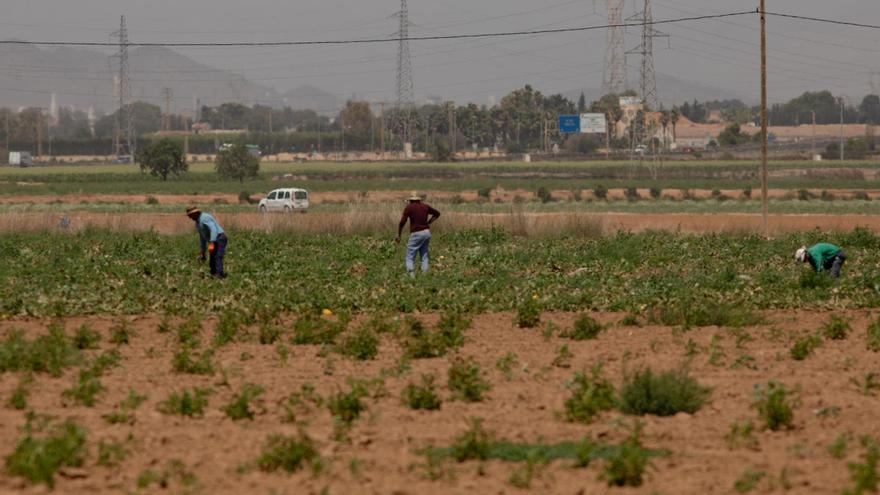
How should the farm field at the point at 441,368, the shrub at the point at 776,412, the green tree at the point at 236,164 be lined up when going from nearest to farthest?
1. the farm field at the point at 441,368
2. the shrub at the point at 776,412
3. the green tree at the point at 236,164

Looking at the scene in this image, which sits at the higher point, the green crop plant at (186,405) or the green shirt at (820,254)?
the green shirt at (820,254)

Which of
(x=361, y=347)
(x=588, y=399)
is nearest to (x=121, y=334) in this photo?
(x=361, y=347)

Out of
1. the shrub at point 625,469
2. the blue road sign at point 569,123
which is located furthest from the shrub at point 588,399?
the blue road sign at point 569,123

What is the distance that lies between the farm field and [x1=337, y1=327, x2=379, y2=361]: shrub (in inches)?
1.6

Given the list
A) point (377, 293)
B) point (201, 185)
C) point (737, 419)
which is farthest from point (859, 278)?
point (201, 185)

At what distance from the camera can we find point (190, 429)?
41.8 feet

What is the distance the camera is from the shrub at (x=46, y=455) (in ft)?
35.2

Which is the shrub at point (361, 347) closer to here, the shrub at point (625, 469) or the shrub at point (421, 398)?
the shrub at point (421, 398)

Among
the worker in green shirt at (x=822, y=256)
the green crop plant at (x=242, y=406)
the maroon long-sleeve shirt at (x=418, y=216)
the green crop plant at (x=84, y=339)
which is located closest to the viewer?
the green crop plant at (x=242, y=406)

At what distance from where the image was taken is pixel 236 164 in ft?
334

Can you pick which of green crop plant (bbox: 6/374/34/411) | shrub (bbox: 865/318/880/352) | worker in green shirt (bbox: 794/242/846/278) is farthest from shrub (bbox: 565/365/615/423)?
worker in green shirt (bbox: 794/242/846/278)

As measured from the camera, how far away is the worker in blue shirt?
80.8 feet

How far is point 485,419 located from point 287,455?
2592 millimetres

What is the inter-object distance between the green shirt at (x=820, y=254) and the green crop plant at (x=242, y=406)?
527 inches
